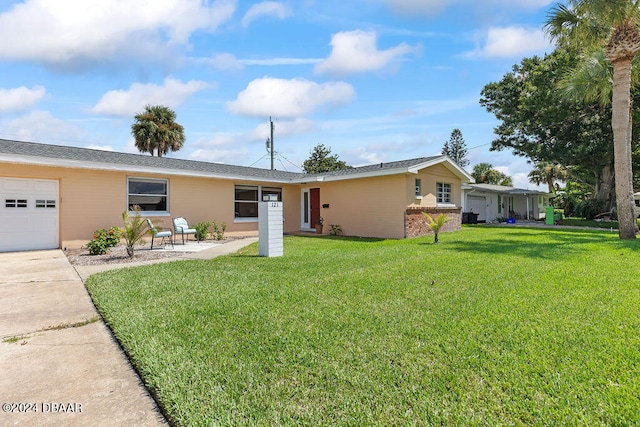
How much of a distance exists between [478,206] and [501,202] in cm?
421

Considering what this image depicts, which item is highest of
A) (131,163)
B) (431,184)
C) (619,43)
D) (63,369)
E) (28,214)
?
(619,43)

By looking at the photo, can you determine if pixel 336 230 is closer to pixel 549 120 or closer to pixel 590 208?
pixel 549 120

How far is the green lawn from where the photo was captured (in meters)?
2.14

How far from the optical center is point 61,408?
90.1 inches

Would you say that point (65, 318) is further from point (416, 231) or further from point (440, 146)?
point (440, 146)

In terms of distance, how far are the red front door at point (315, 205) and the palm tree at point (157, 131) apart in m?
15.1

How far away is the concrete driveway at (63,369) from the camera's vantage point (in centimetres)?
221

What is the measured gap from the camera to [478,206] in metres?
26.4

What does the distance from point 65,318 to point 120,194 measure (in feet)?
29.9

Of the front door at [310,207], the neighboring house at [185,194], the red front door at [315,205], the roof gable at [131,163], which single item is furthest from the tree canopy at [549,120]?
the front door at [310,207]

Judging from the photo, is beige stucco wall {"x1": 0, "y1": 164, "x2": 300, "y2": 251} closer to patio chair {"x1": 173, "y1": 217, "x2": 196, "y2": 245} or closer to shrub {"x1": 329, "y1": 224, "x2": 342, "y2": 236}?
patio chair {"x1": 173, "y1": 217, "x2": 196, "y2": 245}

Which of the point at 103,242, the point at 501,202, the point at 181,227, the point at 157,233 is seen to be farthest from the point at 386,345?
the point at 501,202

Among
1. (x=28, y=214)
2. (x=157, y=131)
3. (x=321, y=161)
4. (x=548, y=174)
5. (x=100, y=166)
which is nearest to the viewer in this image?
(x=28, y=214)

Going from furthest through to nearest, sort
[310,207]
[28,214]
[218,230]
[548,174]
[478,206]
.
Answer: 1. [548,174]
2. [478,206]
3. [310,207]
4. [218,230]
5. [28,214]
